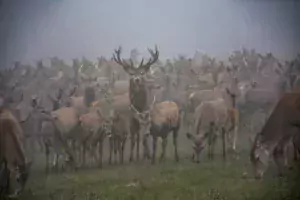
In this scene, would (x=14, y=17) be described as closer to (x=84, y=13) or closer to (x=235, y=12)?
(x=84, y=13)

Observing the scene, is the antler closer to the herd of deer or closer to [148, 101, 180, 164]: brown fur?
the herd of deer

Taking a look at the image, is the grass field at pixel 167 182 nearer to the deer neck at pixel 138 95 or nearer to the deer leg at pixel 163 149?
the deer leg at pixel 163 149

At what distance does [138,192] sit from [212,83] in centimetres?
84

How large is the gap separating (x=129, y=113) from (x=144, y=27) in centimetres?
56

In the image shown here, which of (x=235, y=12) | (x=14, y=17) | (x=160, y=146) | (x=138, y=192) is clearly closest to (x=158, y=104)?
(x=160, y=146)

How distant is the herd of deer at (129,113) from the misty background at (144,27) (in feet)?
0.32

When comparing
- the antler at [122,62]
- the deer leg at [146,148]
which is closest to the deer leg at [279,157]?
the deer leg at [146,148]

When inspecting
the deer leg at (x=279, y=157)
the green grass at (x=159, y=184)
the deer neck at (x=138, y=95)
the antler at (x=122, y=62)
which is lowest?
the green grass at (x=159, y=184)

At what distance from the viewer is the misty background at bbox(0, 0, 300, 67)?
317cm

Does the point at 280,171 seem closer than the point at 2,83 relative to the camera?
No

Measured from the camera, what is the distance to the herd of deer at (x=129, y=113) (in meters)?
3.15

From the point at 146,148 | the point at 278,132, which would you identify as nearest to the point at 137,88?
the point at 146,148

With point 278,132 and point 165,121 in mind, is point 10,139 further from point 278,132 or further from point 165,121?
point 278,132

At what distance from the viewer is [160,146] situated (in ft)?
10.6
